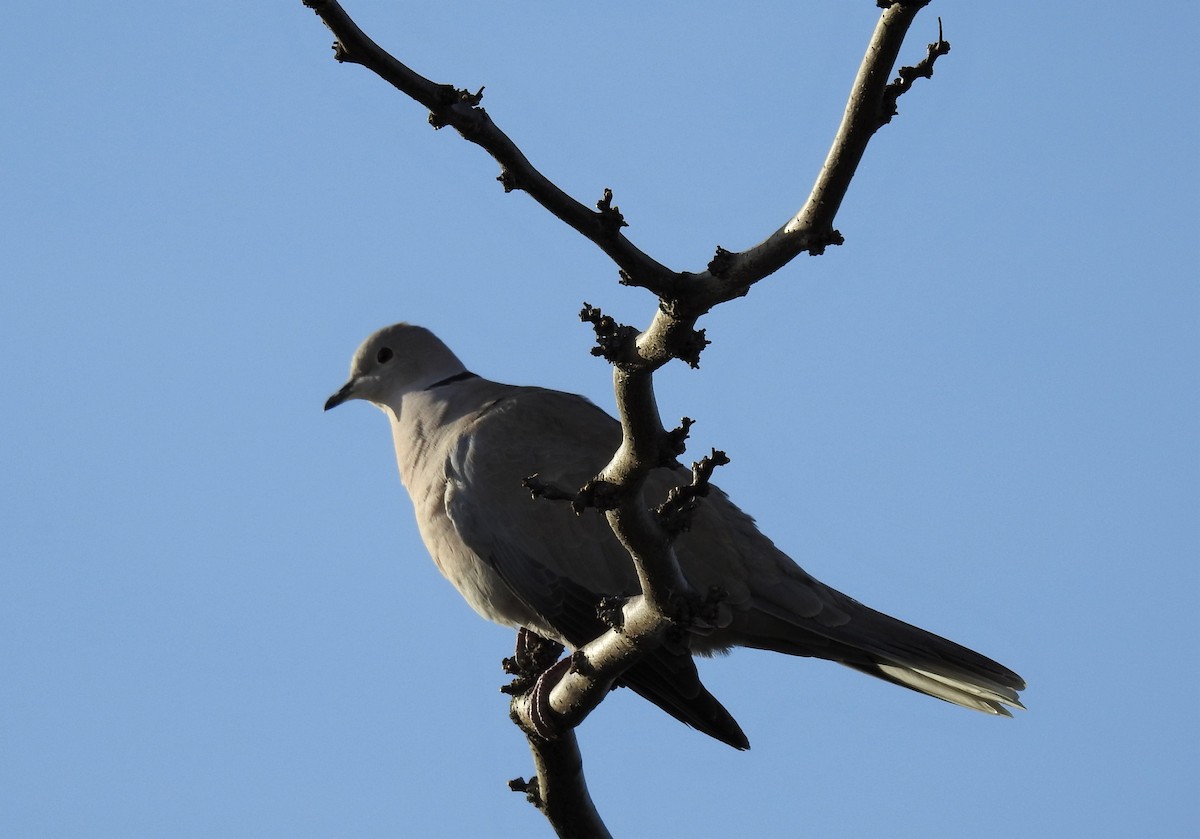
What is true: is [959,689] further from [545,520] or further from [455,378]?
[455,378]

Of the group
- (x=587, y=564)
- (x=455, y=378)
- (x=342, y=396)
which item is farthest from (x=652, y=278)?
(x=342, y=396)

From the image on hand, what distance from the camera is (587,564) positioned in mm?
4777

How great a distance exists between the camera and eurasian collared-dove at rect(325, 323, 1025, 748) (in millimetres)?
4664

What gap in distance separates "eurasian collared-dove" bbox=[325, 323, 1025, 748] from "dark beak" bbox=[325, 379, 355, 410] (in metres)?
1.13

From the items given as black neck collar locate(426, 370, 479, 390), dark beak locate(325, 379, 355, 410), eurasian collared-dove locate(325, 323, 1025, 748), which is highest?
dark beak locate(325, 379, 355, 410)

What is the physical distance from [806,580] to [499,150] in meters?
2.66

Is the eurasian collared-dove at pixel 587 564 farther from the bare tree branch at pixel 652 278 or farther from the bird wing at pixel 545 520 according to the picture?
the bare tree branch at pixel 652 278

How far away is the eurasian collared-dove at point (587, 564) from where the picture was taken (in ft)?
15.3

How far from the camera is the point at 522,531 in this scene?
15.8 ft

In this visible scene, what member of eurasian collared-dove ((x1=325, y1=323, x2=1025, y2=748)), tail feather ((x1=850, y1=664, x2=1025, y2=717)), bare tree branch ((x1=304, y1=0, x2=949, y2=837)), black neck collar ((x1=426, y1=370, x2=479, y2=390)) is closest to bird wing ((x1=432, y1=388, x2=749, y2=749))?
eurasian collared-dove ((x1=325, y1=323, x2=1025, y2=748))

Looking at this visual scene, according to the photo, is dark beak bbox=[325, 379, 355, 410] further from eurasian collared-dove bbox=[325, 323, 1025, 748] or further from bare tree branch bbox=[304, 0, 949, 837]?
bare tree branch bbox=[304, 0, 949, 837]

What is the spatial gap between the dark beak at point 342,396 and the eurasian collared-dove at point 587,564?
113 cm

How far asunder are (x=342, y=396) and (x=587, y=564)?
1.95 meters

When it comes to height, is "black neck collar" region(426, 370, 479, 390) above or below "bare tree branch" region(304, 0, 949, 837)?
above
